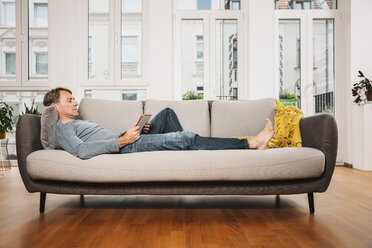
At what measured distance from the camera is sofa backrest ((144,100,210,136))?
2422 mm

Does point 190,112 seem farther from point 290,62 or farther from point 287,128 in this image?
point 290,62

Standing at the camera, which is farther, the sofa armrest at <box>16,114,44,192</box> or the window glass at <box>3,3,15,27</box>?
the window glass at <box>3,3,15,27</box>

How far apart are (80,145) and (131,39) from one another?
308 cm

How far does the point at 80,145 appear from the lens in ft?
5.77

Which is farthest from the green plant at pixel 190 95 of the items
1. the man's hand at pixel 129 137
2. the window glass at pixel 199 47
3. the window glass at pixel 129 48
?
the man's hand at pixel 129 137

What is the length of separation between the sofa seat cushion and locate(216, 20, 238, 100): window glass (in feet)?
9.65

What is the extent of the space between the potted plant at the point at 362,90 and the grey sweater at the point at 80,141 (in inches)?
140

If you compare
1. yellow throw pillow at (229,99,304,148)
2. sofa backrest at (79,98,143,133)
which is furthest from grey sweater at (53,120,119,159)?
yellow throw pillow at (229,99,304,148)

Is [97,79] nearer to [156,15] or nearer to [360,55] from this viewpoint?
[156,15]

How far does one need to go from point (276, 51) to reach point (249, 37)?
1.78 feet

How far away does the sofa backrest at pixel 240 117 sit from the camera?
2377 mm

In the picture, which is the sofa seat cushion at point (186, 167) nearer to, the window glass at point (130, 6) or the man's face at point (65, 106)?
the man's face at point (65, 106)

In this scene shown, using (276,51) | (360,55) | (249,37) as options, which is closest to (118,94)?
(249,37)

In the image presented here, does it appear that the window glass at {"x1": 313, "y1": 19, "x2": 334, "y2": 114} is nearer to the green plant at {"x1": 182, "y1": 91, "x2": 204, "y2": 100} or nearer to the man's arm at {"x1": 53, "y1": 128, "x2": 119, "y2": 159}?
the green plant at {"x1": 182, "y1": 91, "x2": 204, "y2": 100}
